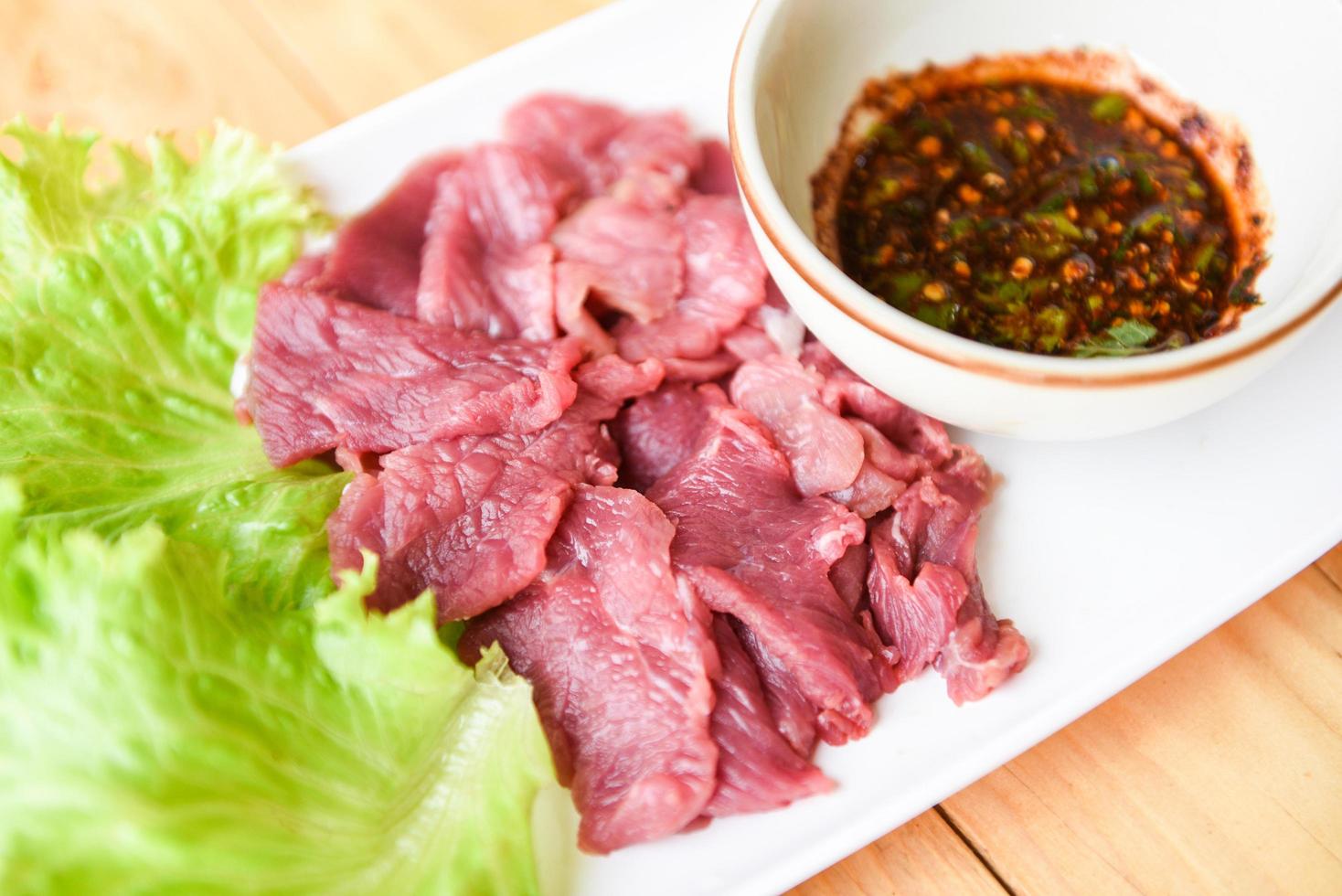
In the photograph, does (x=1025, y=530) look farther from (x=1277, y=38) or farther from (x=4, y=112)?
(x=4, y=112)

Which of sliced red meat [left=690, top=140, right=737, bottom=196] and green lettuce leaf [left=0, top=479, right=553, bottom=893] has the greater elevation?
green lettuce leaf [left=0, top=479, right=553, bottom=893]

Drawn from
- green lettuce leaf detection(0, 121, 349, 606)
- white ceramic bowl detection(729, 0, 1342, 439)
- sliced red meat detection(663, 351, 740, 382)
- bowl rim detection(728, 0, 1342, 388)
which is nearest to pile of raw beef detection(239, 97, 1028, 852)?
sliced red meat detection(663, 351, 740, 382)

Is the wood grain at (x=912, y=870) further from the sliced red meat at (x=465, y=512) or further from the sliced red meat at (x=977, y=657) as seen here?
the sliced red meat at (x=465, y=512)

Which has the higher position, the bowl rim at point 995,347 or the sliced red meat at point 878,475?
the bowl rim at point 995,347

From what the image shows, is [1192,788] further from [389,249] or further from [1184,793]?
[389,249]

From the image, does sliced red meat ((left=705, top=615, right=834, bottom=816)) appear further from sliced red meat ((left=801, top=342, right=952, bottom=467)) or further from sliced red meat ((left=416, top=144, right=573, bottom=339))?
sliced red meat ((left=416, top=144, right=573, bottom=339))

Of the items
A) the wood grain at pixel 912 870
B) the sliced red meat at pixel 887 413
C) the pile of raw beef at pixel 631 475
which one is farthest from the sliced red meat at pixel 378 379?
the wood grain at pixel 912 870
